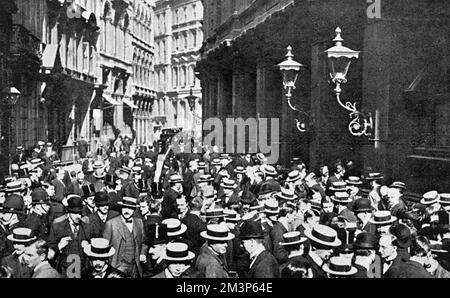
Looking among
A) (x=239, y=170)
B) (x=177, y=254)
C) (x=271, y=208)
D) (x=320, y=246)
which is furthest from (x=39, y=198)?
(x=239, y=170)

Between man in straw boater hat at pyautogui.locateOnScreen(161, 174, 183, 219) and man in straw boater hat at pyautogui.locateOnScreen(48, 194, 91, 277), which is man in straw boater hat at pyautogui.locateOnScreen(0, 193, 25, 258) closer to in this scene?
man in straw boater hat at pyautogui.locateOnScreen(48, 194, 91, 277)

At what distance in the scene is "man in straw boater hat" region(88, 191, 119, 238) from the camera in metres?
8.38

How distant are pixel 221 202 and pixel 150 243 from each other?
3193mm

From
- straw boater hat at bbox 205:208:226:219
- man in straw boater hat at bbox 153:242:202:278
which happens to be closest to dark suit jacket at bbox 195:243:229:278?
man in straw boater hat at bbox 153:242:202:278

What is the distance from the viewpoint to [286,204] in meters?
8.71

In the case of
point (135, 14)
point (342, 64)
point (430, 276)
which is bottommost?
point (430, 276)

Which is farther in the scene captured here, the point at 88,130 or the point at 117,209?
the point at 88,130

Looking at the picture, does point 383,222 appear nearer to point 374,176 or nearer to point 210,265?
point 210,265

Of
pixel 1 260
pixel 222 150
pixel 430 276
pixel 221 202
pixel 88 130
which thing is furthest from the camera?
pixel 88 130

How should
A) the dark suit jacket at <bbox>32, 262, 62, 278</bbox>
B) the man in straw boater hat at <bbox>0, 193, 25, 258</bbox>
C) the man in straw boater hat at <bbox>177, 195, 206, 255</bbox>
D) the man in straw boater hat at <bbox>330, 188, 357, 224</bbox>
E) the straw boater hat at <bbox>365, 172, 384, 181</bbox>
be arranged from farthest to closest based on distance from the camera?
the straw boater hat at <bbox>365, 172, 384, 181</bbox>
the man in straw boater hat at <bbox>330, 188, 357, 224</bbox>
the man in straw boater hat at <bbox>177, 195, 206, 255</bbox>
the man in straw boater hat at <bbox>0, 193, 25, 258</bbox>
the dark suit jacket at <bbox>32, 262, 62, 278</bbox>

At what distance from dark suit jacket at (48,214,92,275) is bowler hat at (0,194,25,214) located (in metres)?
0.98

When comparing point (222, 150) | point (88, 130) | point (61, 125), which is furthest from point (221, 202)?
point (88, 130)

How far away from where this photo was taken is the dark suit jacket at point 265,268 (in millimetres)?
6465

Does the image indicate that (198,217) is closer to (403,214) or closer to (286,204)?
(286,204)
